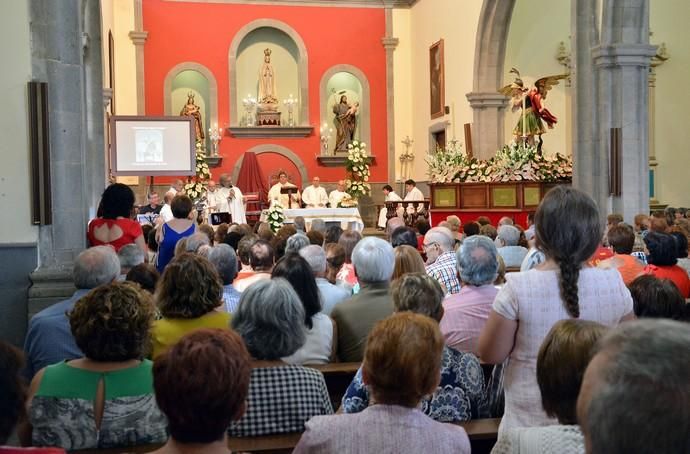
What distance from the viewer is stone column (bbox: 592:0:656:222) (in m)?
10.9

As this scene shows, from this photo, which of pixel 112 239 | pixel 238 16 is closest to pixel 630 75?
pixel 112 239

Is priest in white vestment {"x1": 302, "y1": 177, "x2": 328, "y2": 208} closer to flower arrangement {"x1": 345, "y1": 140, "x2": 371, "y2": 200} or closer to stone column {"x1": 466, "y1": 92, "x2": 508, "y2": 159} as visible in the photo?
flower arrangement {"x1": 345, "y1": 140, "x2": 371, "y2": 200}

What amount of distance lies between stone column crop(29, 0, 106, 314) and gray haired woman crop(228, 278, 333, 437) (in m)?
3.38

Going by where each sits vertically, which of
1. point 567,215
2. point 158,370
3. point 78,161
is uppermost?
point 78,161

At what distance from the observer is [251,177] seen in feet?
61.7

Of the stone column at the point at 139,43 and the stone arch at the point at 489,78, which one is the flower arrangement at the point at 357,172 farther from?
the stone column at the point at 139,43

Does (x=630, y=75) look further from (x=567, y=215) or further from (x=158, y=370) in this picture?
(x=158, y=370)

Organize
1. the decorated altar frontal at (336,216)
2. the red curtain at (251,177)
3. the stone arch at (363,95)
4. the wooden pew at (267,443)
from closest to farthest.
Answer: the wooden pew at (267,443) < the decorated altar frontal at (336,216) < the red curtain at (251,177) < the stone arch at (363,95)

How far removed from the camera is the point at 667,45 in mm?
16812

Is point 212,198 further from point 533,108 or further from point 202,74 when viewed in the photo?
point 202,74

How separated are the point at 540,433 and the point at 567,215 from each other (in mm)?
973

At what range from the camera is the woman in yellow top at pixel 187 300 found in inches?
141

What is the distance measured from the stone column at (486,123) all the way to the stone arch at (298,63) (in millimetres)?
4724

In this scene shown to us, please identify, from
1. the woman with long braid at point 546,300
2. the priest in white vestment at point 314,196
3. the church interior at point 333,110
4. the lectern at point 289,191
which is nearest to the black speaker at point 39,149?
the church interior at point 333,110
